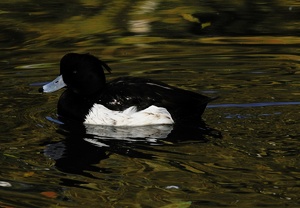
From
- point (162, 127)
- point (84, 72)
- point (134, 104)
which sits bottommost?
point (162, 127)

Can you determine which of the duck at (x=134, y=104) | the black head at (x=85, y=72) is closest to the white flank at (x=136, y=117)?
the duck at (x=134, y=104)

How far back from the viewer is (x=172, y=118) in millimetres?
10281

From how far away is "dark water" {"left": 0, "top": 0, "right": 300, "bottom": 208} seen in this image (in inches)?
317

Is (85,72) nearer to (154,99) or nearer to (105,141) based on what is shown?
(154,99)

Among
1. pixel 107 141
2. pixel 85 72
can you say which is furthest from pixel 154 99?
pixel 85 72

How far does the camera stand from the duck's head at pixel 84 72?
10.6 metres

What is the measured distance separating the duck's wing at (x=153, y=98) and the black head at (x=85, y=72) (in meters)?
0.33

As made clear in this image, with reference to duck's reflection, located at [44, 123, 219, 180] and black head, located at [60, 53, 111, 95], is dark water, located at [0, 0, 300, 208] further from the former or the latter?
black head, located at [60, 53, 111, 95]

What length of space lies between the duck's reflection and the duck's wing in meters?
0.19

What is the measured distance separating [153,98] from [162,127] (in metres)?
0.32

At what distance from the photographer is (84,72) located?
10.7 meters

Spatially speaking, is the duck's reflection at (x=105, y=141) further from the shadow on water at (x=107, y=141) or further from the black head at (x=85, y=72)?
the black head at (x=85, y=72)

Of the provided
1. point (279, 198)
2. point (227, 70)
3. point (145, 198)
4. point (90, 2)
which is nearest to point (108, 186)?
point (145, 198)

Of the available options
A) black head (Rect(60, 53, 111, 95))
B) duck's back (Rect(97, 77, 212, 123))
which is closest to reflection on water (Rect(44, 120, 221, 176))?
duck's back (Rect(97, 77, 212, 123))
